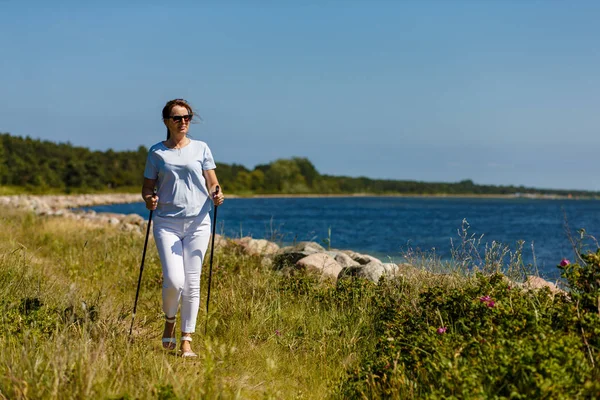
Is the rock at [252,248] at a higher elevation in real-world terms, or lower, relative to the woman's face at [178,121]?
lower

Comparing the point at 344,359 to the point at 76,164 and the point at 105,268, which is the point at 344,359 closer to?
the point at 105,268

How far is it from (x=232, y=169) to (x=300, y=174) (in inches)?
736

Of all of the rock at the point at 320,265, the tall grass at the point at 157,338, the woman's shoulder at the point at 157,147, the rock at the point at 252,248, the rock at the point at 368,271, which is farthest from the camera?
the rock at the point at 252,248

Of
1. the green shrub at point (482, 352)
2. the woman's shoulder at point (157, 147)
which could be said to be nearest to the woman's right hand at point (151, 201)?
the woman's shoulder at point (157, 147)

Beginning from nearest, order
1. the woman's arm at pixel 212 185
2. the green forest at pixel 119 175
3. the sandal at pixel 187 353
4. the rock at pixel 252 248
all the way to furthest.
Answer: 1. the sandal at pixel 187 353
2. the woman's arm at pixel 212 185
3. the rock at pixel 252 248
4. the green forest at pixel 119 175

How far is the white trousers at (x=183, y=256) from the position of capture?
16.4 feet

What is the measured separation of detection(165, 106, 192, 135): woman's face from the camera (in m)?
5.16

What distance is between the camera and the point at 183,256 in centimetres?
513

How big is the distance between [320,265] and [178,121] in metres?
3.83

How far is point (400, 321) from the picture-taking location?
492 cm

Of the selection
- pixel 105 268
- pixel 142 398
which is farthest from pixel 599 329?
pixel 105 268

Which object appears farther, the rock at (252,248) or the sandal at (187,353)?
the rock at (252,248)

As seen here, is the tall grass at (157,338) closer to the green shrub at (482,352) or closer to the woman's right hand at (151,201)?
the green shrub at (482,352)

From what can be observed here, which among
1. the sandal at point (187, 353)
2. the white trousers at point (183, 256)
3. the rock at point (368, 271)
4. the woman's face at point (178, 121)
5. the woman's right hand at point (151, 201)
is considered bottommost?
the sandal at point (187, 353)
